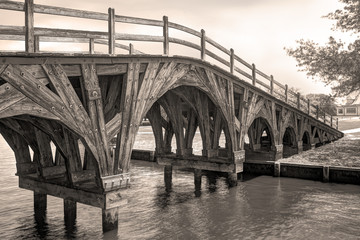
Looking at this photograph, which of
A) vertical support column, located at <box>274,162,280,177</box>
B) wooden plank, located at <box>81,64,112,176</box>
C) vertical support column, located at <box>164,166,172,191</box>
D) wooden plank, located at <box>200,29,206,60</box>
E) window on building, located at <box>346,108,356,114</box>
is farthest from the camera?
window on building, located at <box>346,108,356,114</box>

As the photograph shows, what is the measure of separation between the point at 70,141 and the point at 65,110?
2039 mm

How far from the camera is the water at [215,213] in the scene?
10.1 meters

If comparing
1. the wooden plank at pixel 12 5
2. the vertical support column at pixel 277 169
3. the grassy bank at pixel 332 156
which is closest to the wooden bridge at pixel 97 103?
the wooden plank at pixel 12 5

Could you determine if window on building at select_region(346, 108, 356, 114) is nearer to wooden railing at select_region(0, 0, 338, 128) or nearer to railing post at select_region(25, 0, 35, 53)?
wooden railing at select_region(0, 0, 338, 128)

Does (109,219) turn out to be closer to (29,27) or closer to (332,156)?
(29,27)

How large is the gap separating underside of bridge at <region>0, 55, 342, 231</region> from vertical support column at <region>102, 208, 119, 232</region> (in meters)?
0.03

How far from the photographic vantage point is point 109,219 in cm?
934

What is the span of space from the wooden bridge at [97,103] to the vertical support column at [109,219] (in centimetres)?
3

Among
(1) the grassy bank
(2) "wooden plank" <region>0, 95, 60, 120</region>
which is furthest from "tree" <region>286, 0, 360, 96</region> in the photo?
(2) "wooden plank" <region>0, 95, 60, 120</region>

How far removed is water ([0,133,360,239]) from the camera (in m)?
10.1

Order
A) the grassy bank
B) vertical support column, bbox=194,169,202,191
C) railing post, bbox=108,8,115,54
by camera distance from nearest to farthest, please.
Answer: railing post, bbox=108,8,115,54 < vertical support column, bbox=194,169,202,191 < the grassy bank

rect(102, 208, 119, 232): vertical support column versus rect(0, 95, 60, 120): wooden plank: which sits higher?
rect(0, 95, 60, 120): wooden plank

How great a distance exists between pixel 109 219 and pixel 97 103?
3.23 meters

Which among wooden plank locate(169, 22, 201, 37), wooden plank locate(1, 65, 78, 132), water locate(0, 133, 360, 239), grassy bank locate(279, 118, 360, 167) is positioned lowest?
water locate(0, 133, 360, 239)
